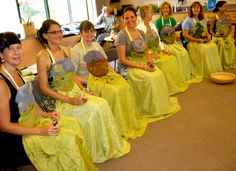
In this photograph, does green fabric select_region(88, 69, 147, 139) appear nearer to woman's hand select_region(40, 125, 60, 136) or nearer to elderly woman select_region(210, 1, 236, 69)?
woman's hand select_region(40, 125, 60, 136)

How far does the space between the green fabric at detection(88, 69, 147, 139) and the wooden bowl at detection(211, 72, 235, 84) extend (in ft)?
5.20

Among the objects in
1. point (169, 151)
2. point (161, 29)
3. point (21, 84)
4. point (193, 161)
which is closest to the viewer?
point (21, 84)

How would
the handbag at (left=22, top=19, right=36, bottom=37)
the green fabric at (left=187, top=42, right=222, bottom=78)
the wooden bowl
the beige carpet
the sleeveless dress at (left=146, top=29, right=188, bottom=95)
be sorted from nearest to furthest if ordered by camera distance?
the beige carpet < the sleeveless dress at (left=146, top=29, right=188, bottom=95) < the wooden bowl < the green fabric at (left=187, top=42, right=222, bottom=78) < the handbag at (left=22, top=19, right=36, bottom=37)

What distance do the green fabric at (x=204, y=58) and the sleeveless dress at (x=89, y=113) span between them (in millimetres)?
2211

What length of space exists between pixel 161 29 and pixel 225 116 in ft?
4.89

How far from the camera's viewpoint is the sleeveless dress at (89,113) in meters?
1.98

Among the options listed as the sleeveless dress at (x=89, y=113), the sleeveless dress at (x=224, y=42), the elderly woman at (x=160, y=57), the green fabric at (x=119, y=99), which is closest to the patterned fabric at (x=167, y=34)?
the elderly woman at (x=160, y=57)

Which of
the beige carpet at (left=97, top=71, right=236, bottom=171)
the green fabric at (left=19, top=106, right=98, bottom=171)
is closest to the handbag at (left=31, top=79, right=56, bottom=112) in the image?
the green fabric at (left=19, top=106, right=98, bottom=171)

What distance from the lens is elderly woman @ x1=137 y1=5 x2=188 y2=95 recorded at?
321cm

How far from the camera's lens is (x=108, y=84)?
2404mm

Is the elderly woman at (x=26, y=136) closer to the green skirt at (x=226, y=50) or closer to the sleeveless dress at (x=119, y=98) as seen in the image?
the sleeveless dress at (x=119, y=98)

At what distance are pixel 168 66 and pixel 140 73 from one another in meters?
0.66

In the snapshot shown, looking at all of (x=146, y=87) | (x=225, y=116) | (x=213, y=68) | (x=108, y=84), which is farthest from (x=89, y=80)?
(x=213, y=68)

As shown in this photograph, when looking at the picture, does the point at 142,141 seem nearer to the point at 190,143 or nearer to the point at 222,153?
the point at 190,143
